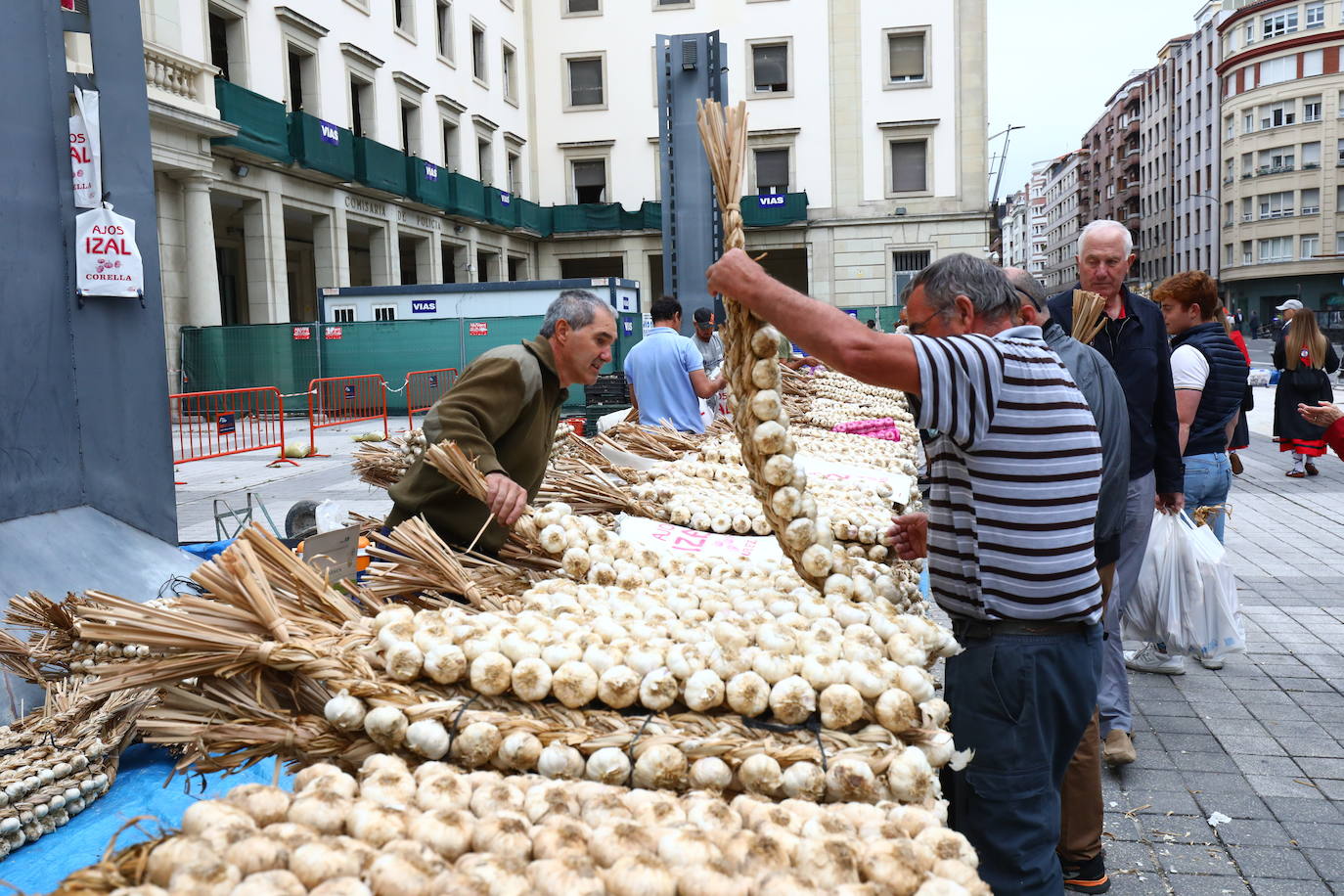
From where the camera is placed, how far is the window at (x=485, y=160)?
3234 cm

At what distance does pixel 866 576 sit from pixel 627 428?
2873 millimetres

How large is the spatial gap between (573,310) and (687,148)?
5.75 metres

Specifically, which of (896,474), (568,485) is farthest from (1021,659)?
(896,474)

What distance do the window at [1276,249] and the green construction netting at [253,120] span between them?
6139 centimetres

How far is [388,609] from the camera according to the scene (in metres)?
1.91

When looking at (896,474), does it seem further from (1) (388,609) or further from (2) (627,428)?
(1) (388,609)

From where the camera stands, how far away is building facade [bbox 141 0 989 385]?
83.0 feet

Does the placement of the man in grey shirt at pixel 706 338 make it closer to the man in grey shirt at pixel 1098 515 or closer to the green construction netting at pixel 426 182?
the man in grey shirt at pixel 1098 515

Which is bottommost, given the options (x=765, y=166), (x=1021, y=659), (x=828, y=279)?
(x=1021, y=659)

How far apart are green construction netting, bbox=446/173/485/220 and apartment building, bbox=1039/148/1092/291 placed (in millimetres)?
78684

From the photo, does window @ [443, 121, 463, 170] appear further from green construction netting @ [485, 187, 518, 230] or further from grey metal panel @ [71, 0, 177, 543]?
grey metal panel @ [71, 0, 177, 543]

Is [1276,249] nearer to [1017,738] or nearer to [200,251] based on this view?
[200,251]

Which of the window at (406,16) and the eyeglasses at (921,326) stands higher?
the window at (406,16)

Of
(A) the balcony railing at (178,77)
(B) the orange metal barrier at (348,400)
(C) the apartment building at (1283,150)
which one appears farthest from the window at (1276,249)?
(A) the balcony railing at (178,77)
